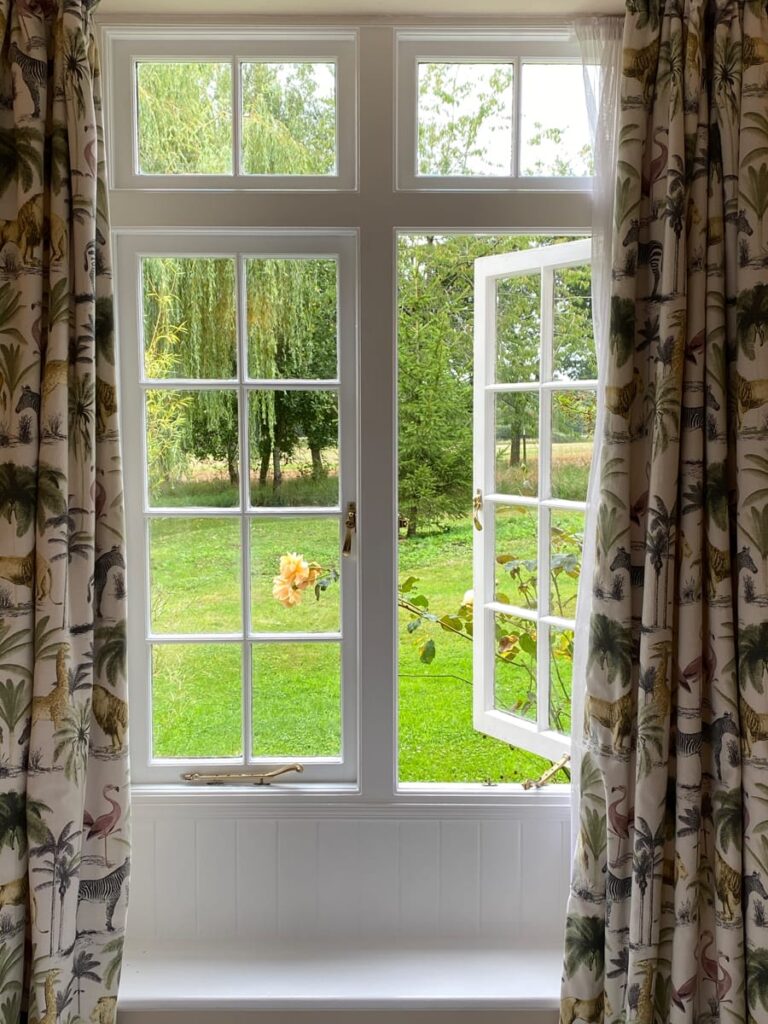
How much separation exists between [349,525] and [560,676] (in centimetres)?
68

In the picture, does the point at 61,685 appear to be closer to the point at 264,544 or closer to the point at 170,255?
the point at 264,544

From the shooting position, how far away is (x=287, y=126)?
180 cm

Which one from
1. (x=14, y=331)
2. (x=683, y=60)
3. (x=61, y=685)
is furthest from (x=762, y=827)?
(x=14, y=331)

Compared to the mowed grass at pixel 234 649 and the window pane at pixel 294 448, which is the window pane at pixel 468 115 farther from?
the mowed grass at pixel 234 649

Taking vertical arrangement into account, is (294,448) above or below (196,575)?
above

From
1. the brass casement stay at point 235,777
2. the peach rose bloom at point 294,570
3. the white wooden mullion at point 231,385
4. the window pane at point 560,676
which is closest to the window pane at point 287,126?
the white wooden mullion at point 231,385

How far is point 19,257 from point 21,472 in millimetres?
420

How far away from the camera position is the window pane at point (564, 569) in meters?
1.93

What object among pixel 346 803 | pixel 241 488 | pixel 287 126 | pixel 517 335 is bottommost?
pixel 346 803

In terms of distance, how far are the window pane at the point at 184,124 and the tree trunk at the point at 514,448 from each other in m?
1.04

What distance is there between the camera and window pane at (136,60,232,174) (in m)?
1.80

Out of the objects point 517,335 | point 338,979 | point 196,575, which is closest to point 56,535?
point 196,575

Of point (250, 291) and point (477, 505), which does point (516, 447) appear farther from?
point (250, 291)

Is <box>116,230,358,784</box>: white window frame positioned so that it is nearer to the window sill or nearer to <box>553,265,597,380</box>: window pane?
the window sill
